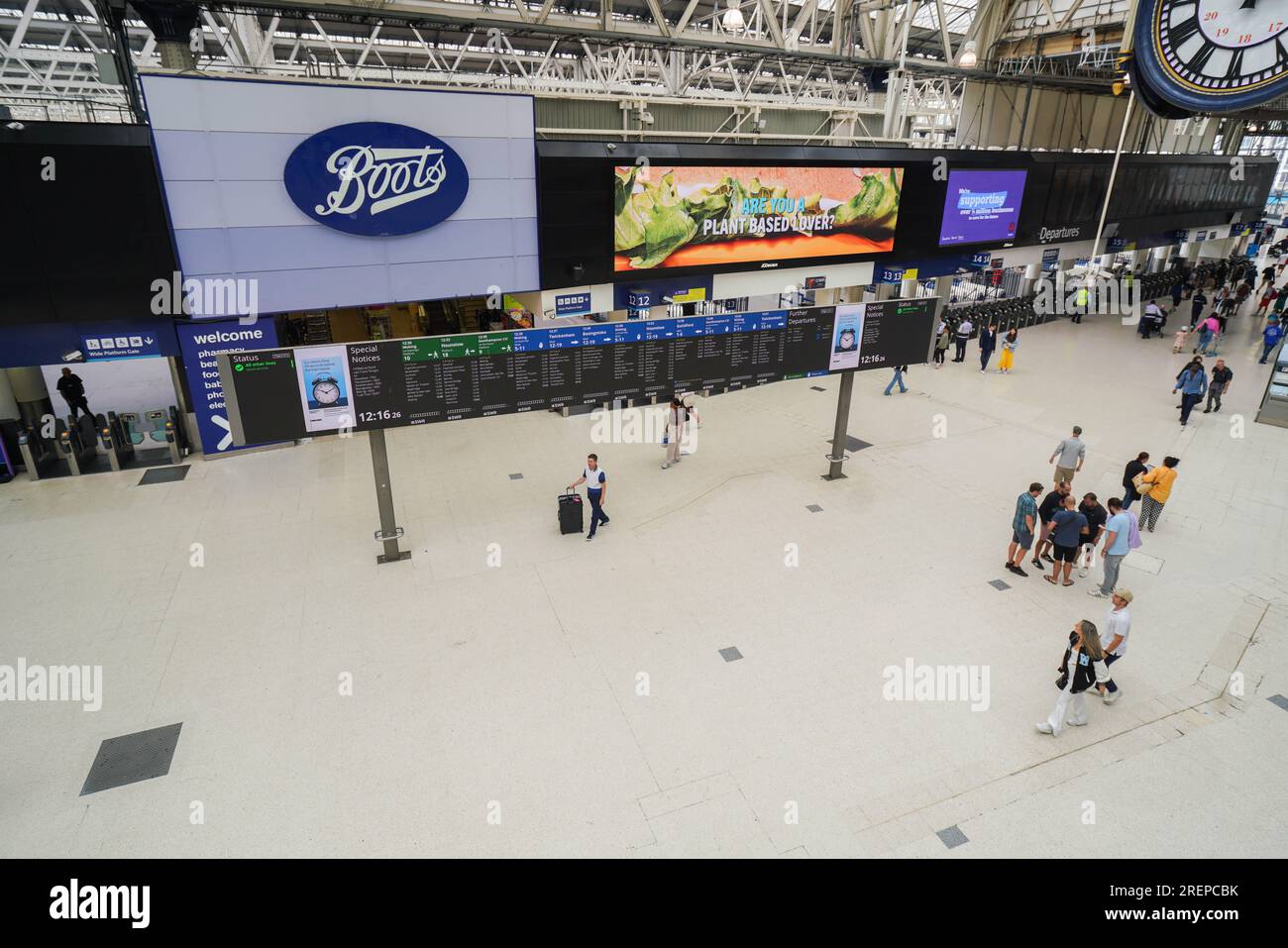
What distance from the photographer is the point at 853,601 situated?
354 inches

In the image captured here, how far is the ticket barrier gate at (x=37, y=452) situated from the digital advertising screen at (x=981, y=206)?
20.6 m

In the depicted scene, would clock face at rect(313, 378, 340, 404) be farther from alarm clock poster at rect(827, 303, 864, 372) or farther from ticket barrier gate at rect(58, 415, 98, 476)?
alarm clock poster at rect(827, 303, 864, 372)

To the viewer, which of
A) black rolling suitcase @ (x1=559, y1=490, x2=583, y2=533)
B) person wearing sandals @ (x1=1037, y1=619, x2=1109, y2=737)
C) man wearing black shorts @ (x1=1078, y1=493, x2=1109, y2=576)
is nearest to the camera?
person wearing sandals @ (x1=1037, y1=619, x2=1109, y2=737)

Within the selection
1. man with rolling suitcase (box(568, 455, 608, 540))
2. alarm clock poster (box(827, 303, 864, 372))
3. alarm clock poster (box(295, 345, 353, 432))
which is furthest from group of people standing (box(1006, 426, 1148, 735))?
alarm clock poster (box(295, 345, 353, 432))

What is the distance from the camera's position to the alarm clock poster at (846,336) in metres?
11.5

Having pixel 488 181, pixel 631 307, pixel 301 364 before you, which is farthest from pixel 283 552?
pixel 631 307

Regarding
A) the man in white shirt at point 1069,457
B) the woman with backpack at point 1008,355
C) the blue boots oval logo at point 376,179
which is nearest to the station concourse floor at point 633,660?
the man in white shirt at point 1069,457

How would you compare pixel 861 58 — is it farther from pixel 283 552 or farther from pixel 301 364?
pixel 283 552

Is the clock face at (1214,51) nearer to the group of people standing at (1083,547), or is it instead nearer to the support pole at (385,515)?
the group of people standing at (1083,547)

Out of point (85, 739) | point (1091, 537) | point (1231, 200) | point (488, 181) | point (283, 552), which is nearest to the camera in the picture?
point (85, 739)

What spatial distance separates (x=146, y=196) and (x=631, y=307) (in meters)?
8.58

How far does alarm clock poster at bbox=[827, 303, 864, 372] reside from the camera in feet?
37.7

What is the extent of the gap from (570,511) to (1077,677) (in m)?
6.64

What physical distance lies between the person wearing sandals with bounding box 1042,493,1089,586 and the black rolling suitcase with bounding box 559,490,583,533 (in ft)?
21.6
